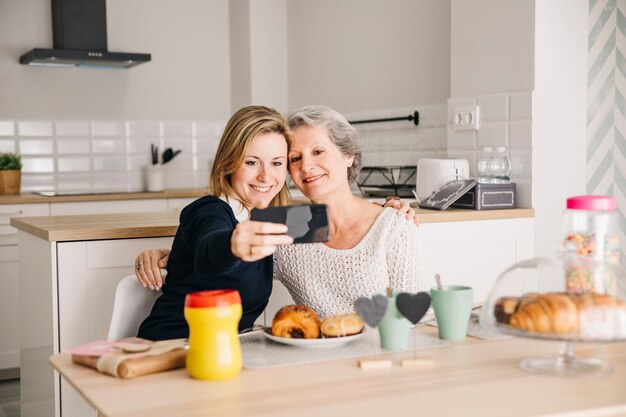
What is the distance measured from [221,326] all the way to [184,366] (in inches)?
6.0

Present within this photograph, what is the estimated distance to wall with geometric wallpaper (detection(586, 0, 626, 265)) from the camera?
345 cm

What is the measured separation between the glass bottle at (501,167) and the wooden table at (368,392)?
6.39 ft

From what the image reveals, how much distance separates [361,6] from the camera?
465cm

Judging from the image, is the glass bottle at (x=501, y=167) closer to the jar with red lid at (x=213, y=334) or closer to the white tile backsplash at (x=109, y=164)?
the jar with red lid at (x=213, y=334)

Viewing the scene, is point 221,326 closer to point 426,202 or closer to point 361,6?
point 426,202

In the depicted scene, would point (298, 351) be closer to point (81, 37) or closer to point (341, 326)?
point (341, 326)

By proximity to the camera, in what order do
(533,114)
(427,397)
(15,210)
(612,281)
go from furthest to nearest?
(15,210)
(533,114)
(612,281)
(427,397)

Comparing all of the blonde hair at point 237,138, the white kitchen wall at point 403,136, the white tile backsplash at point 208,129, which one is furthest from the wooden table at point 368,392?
the white tile backsplash at point 208,129

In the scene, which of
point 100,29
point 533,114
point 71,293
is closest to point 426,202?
point 533,114

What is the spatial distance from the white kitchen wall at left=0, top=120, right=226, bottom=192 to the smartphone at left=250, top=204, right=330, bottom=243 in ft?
12.7

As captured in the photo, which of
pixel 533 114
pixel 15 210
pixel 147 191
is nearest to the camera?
pixel 533 114

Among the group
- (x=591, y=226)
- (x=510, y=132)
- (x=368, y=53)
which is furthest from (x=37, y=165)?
(x=591, y=226)

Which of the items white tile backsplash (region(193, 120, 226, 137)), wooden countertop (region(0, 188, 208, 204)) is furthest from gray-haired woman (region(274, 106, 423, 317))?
white tile backsplash (region(193, 120, 226, 137))

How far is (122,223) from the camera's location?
2811mm
